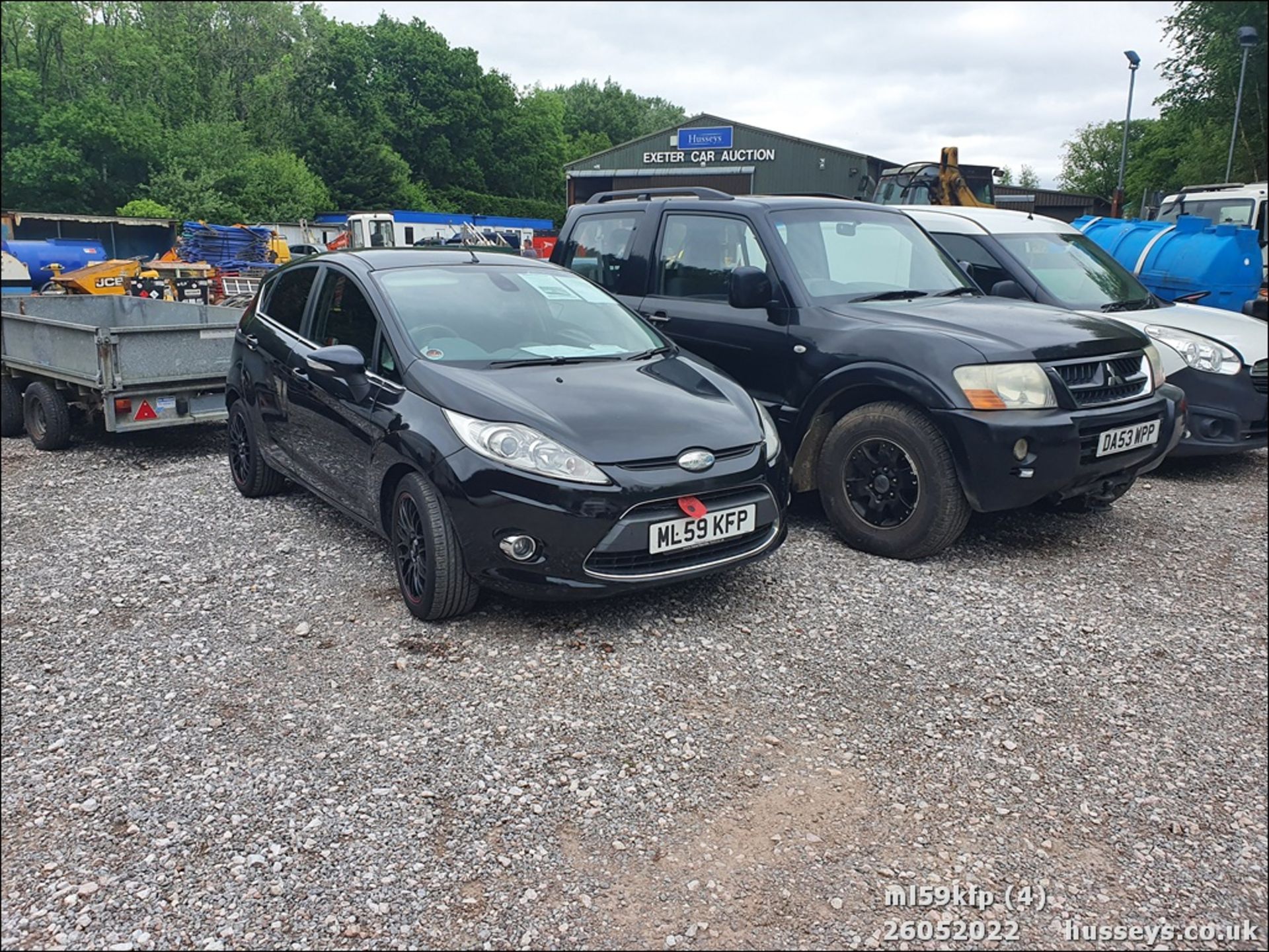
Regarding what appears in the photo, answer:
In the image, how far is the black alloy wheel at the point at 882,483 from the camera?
522cm

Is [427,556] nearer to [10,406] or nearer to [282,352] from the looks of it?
[282,352]

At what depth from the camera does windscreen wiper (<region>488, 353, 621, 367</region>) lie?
15.6ft

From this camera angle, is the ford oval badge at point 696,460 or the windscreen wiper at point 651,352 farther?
the windscreen wiper at point 651,352

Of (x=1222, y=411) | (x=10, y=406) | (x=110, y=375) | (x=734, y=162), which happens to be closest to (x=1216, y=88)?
(x=1222, y=411)

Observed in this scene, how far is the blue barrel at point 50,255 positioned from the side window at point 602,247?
58.3ft

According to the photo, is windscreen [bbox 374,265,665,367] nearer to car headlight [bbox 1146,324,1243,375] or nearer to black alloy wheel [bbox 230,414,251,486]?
black alloy wheel [bbox 230,414,251,486]

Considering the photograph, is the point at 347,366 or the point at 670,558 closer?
the point at 670,558

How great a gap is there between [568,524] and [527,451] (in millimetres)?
358

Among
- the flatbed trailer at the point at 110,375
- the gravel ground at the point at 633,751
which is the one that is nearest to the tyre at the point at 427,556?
the gravel ground at the point at 633,751

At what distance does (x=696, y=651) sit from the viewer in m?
4.20

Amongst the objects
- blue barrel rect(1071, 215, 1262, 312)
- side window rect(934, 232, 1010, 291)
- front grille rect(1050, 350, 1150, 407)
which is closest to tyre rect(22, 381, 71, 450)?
side window rect(934, 232, 1010, 291)

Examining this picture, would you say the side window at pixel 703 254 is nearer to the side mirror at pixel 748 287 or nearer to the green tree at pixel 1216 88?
the side mirror at pixel 748 287

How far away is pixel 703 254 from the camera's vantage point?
642 centimetres

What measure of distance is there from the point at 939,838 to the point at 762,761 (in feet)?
2.10
